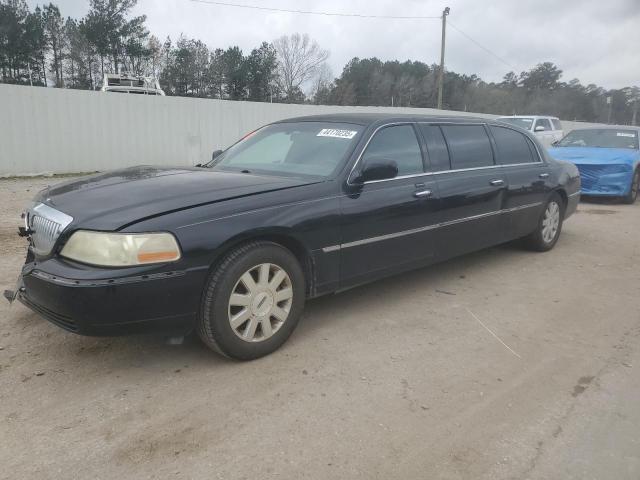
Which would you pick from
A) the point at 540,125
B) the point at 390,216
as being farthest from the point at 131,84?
the point at 390,216

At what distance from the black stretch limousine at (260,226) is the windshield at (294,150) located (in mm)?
13

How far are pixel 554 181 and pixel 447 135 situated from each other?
80.8 inches

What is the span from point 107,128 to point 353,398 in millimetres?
12955

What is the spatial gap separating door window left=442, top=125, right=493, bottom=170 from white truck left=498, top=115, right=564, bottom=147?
12214 mm

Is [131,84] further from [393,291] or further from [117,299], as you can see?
[117,299]

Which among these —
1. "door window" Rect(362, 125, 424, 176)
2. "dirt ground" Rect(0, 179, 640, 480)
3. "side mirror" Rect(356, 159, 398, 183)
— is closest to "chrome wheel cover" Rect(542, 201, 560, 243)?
"dirt ground" Rect(0, 179, 640, 480)

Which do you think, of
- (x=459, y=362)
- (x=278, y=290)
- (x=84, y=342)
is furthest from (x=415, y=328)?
(x=84, y=342)

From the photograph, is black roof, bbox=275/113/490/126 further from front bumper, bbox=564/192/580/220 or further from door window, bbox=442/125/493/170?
front bumper, bbox=564/192/580/220

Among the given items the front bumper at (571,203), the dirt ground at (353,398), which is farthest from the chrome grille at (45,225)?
the front bumper at (571,203)

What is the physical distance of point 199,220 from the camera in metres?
2.91

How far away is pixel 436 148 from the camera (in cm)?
454

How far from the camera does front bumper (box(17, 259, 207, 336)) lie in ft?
8.75

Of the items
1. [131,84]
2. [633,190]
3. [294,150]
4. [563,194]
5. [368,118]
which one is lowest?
[633,190]

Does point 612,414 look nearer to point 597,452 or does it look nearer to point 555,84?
point 597,452
